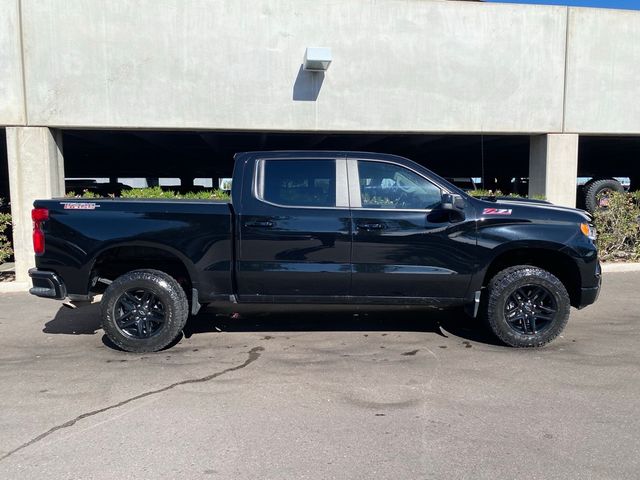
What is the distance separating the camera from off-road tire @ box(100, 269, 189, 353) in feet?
16.5

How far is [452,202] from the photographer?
4875mm

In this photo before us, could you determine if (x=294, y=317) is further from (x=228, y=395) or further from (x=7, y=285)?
(x=7, y=285)

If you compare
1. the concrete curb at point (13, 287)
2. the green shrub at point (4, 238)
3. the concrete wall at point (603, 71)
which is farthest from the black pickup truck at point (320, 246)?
the concrete wall at point (603, 71)

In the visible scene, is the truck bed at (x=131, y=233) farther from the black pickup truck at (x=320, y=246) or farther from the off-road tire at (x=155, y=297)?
the off-road tire at (x=155, y=297)

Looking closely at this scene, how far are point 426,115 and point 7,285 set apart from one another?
751 centimetres

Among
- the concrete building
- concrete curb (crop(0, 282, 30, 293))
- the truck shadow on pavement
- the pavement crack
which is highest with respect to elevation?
the concrete building

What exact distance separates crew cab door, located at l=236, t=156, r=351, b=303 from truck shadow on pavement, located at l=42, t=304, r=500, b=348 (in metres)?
0.94

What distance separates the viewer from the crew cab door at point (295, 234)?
4.96 meters

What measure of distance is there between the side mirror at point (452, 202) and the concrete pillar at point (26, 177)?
662 centimetres

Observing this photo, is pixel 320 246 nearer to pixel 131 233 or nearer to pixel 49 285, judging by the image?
pixel 131 233

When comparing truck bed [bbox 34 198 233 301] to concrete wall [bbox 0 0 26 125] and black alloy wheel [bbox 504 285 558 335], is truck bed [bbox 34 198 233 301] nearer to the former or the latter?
black alloy wheel [bbox 504 285 558 335]

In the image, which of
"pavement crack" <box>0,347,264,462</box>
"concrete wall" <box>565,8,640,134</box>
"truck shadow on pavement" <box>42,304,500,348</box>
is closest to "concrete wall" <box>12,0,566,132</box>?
"concrete wall" <box>565,8,640,134</box>

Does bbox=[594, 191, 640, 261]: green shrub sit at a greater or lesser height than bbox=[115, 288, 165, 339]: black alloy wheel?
greater

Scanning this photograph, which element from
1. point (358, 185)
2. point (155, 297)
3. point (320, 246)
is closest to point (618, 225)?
point (358, 185)
